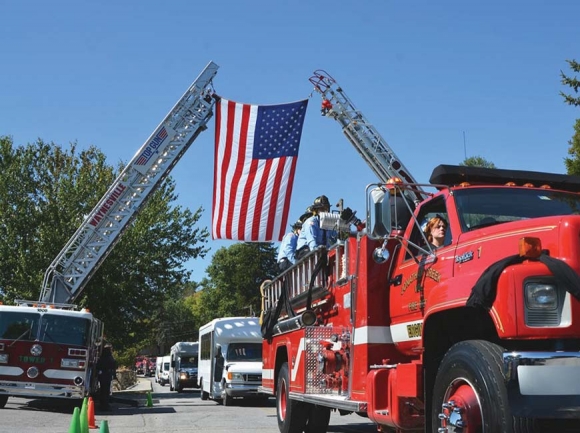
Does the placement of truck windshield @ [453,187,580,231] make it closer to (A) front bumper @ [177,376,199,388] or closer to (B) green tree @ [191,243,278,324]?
(A) front bumper @ [177,376,199,388]

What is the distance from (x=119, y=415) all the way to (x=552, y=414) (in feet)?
44.7

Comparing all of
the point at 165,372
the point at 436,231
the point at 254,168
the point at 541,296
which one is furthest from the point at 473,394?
the point at 165,372

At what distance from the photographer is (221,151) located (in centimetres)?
1630

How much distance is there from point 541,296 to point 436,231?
176 centimetres

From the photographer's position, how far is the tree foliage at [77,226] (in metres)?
27.6

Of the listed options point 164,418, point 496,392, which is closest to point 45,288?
point 164,418

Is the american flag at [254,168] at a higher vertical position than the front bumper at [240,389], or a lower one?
higher

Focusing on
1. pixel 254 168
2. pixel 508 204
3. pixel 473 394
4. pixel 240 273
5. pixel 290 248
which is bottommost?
pixel 473 394

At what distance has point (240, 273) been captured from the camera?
75.8 meters

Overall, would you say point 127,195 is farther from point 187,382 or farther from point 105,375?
point 187,382

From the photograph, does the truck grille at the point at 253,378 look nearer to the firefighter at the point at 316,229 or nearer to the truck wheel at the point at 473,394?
the firefighter at the point at 316,229

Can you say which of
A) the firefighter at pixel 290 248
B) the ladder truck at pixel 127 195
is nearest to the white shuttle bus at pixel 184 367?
the ladder truck at pixel 127 195

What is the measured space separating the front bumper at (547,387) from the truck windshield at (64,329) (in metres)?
14.0

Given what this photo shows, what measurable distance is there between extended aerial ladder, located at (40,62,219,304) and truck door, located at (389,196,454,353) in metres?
14.3
